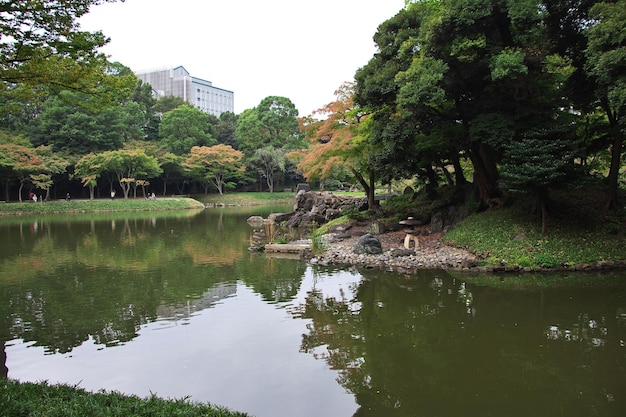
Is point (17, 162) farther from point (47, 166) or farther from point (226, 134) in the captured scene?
point (226, 134)

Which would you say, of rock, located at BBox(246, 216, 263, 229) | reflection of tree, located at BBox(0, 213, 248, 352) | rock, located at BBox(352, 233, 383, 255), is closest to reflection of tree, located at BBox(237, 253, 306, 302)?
reflection of tree, located at BBox(0, 213, 248, 352)

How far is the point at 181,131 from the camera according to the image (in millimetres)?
48344

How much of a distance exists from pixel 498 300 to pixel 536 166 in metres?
4.08

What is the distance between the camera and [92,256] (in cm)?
1402

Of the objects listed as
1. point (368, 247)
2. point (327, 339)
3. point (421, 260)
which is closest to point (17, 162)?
point (368, 247)

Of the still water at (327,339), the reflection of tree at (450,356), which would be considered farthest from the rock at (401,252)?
the reflection of tree at (450,356)

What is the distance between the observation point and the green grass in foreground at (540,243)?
1052cm

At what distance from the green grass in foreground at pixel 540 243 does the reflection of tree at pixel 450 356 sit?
92.5 inches

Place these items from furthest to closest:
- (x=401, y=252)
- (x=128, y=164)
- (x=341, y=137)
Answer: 1. (x=128, y=164)
2. (x=341, y=137)
3. (x=401, y=252)

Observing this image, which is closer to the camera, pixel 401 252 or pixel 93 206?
pixel 401 252

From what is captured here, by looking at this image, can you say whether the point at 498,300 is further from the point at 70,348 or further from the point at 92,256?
the point at 92,256

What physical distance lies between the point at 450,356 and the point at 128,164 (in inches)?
1505

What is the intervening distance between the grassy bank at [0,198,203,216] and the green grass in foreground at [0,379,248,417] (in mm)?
32945

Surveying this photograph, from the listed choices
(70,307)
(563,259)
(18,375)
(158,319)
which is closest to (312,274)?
(158,319)
